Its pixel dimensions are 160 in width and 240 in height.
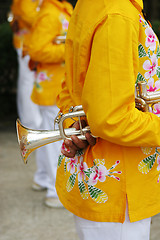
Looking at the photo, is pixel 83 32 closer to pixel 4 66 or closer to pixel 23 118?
pixel 23 118

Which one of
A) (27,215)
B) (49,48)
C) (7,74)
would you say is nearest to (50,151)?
(27,215)

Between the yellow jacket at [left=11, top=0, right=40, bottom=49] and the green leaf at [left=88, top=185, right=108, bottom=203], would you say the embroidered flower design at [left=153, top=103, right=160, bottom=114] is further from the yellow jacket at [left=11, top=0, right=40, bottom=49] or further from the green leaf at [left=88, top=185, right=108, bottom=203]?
the yellow jacket at [left=11, top=0, right=40, bottom=49]

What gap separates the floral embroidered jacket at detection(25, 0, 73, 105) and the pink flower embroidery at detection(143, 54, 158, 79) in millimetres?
2117

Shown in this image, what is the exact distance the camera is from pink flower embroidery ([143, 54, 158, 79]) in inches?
65.9

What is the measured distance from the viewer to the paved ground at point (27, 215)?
11.2ft

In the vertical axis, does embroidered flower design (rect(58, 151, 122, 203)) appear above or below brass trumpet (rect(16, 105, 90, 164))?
below

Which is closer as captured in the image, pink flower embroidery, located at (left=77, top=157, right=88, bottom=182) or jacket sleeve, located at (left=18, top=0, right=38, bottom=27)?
pink flower embroidery, located at (left=77, top=157, right=88, bottom=182)

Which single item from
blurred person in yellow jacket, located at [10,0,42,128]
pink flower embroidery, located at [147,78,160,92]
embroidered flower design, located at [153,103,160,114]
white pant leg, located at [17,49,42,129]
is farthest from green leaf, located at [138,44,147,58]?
white pant leg, located at [17,49,42,129]

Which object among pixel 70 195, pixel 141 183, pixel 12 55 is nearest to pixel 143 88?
pixel 141 183

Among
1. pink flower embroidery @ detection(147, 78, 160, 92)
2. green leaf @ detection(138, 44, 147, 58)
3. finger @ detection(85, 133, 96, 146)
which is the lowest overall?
finger @ detection(85, 133, 96, 146)

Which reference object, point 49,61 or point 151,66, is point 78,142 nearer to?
point 151,66

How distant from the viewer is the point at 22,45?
563 cm

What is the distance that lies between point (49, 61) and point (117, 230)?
2387 millimetres

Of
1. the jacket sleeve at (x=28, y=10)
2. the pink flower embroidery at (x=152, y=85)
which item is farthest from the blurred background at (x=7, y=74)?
the pink flower embroidery at (x=152, y=85)
